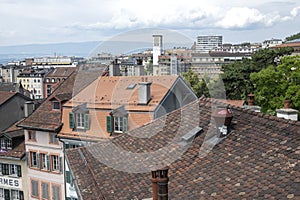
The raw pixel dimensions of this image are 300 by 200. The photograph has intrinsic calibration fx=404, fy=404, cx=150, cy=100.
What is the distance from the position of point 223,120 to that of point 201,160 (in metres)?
1.12

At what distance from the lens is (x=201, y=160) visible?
8.64 metres

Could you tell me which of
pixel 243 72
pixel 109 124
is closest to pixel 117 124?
pixel 109 124

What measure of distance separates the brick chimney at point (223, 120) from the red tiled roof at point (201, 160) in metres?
0.15

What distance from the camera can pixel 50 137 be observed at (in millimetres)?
27516

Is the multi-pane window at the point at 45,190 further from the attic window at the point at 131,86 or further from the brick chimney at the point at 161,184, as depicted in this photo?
the brick chimney at the point at 161,184

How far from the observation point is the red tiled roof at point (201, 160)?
277 inches

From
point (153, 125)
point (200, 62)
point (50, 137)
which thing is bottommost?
point (50, 137)

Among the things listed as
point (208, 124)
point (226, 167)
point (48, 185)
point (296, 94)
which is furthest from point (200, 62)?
point (296, 94)

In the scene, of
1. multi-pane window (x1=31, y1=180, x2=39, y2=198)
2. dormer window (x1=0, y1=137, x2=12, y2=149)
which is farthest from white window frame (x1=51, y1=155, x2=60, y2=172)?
dormer window (x1=0, y1=137, x2=12, y2=149)

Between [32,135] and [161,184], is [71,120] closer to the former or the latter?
[32,135]

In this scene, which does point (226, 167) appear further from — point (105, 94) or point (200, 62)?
point (105, 94)

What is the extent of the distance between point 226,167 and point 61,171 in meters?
21.0

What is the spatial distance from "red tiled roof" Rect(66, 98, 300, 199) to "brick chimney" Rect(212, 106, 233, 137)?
151mm

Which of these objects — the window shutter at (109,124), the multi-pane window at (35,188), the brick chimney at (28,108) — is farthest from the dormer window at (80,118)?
the brick chimney at (28,108)
